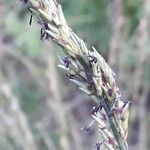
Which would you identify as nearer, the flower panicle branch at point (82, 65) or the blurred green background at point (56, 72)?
the flower panicle branch at point (82, 65)

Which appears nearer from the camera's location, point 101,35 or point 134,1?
point 134,1

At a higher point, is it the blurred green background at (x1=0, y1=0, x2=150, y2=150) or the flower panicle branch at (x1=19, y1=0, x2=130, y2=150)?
the blurred green background at (x1=0, y1=0, x2=150, y2=150)

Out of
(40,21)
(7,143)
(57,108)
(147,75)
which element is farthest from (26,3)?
(147,75)

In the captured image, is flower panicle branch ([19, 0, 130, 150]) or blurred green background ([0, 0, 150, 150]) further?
blurred green background ([0, 0, 150, 150])

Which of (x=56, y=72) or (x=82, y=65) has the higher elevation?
(x=56, y=72)

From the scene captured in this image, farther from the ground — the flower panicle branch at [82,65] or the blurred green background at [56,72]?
the blurred green background at [56,72]

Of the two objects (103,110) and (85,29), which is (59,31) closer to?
(103,110)

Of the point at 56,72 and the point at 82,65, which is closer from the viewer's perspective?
the point at 82,65

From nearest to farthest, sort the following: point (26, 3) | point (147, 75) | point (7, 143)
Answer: point (26, 3) → point (7, 143) → point (147, 75)
